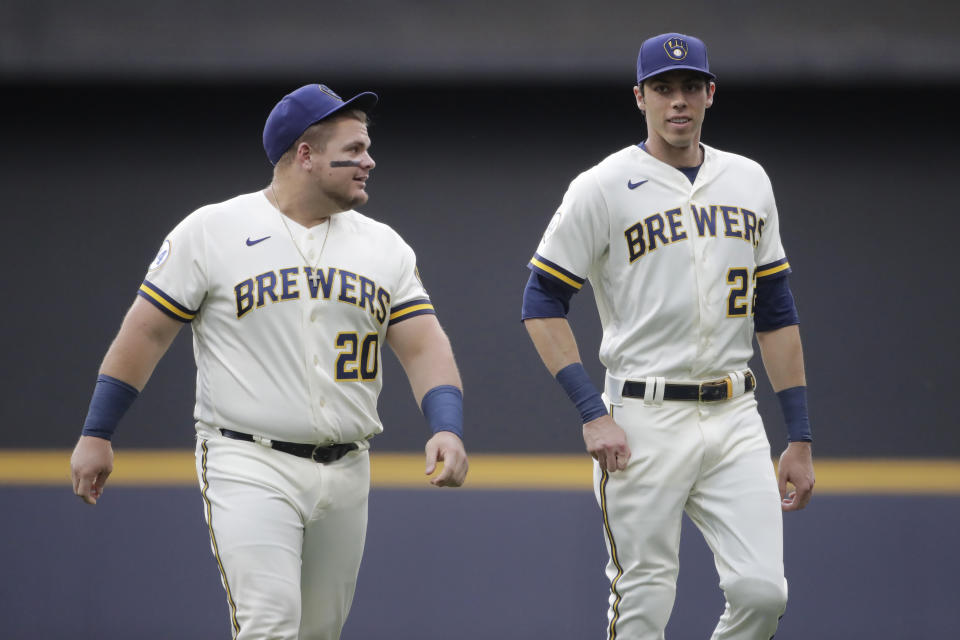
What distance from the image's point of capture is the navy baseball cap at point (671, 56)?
12.0ft

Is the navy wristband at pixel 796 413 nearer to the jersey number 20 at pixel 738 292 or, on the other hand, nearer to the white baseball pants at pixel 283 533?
the jersey number 20 at pixel 738 292

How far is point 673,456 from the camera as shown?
11.8ft

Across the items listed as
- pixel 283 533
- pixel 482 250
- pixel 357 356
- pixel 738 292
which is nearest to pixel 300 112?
pixel 357 356

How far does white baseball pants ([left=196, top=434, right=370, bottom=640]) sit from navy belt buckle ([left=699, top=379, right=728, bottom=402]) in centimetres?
103

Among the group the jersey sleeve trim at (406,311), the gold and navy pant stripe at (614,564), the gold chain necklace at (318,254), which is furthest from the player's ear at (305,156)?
the gold and navy pant stripe at (614,564)

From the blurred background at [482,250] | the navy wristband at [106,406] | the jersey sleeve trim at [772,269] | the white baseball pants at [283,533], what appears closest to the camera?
the white baseball pants at [283,533]

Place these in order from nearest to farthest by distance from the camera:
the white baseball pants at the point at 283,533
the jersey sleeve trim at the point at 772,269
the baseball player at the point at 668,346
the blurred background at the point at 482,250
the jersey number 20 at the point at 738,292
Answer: the white baseball pants at the point at 283,533
the baseball player at the point at 668,346
the jersey number 20 at the point at 738,292
the jersey sleeve trim at the point at 772,269
the blurred background at the point at 482,250

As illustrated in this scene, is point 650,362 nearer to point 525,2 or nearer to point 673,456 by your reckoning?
point 673,456

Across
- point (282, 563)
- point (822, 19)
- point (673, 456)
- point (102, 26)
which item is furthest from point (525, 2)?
point (282, 563)

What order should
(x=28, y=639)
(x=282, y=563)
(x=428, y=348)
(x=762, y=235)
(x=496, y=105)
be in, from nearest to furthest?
1. (x=282, y=563)
2. (x=428, y=348)
3. (x=762, y=235)
4. (x=28, y=639)
5. (x=496, y=105)

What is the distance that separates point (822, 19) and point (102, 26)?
135 inches

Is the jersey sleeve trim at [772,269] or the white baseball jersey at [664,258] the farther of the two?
the jersey sleeve trim at [772,269]

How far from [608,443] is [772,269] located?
798mm

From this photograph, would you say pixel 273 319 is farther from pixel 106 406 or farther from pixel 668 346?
pixel 668 346
